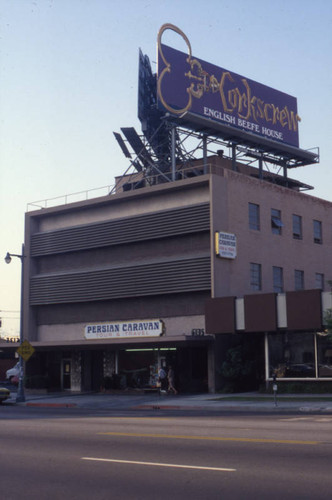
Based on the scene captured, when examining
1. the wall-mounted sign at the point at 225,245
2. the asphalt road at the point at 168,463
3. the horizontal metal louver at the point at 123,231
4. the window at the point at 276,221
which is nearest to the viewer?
the asphalt road at the point at 168,463

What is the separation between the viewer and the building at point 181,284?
126 ft

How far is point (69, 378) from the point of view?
49.3 m

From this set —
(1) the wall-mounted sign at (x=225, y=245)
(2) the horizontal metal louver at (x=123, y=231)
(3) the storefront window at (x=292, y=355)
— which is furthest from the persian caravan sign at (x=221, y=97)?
(3) the storefront window at (x=292, y=355)

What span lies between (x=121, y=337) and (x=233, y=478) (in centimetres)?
3512

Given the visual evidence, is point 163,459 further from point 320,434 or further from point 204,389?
point 204,389

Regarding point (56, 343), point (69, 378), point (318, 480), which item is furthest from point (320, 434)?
point (69, 378)

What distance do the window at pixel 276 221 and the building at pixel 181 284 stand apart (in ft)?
0.33

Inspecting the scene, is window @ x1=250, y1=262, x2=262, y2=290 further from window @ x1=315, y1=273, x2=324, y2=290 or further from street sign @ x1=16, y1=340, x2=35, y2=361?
street sign @ x1=16, y1=340, x2=35, y2=361

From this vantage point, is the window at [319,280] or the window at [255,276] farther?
the window at [319,280]

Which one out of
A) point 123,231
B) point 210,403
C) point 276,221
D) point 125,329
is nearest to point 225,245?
point 276,221

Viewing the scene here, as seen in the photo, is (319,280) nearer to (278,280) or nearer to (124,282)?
(278,280)

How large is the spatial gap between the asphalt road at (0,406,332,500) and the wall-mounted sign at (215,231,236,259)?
23.2 meters

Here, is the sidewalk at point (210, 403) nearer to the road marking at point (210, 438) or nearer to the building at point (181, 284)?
the building at point (181, 284)

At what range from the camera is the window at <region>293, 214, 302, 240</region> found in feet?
158
